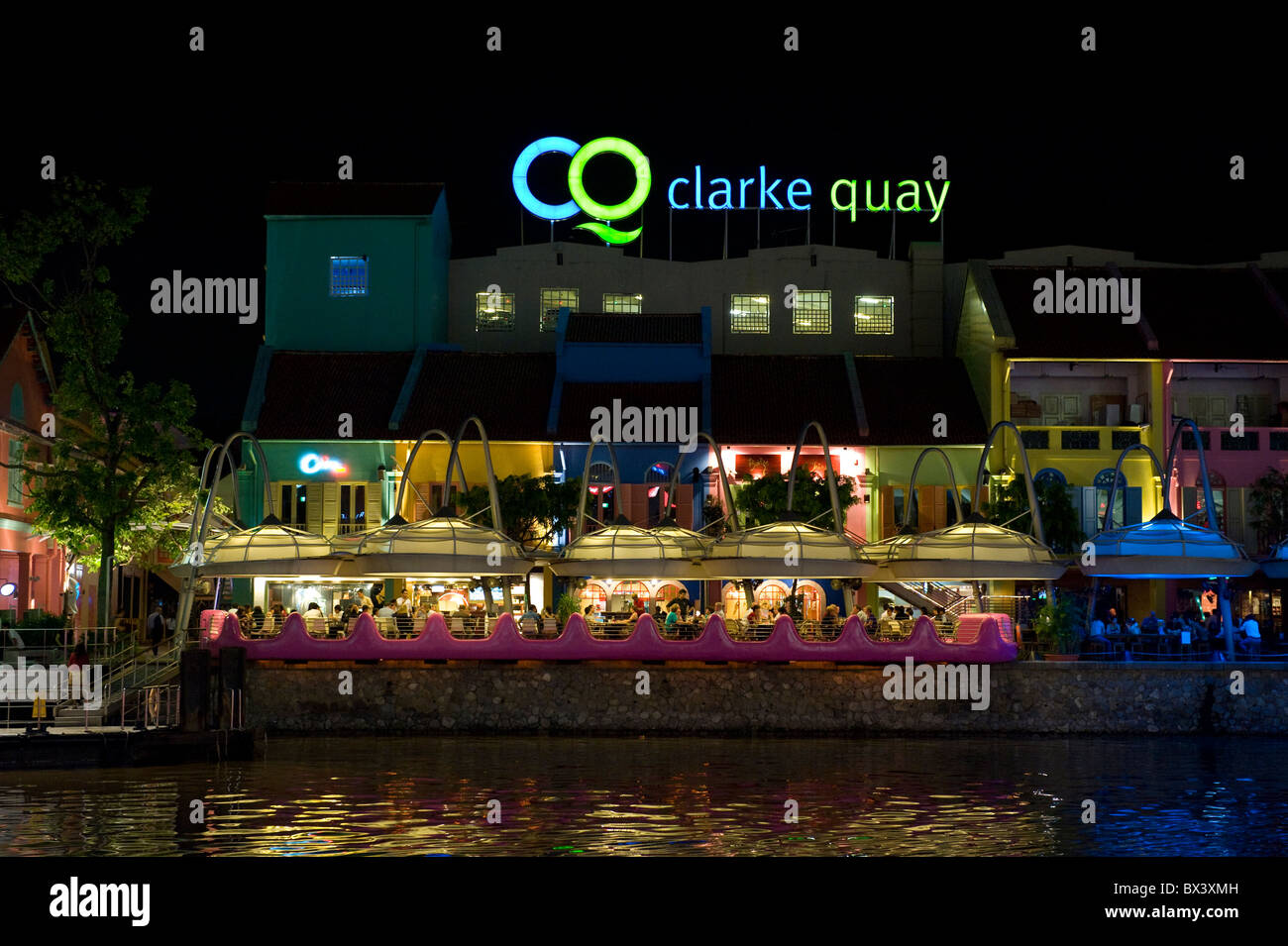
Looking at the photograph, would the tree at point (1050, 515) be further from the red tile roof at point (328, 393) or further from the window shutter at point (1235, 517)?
the red tile roof at point (328, 393)

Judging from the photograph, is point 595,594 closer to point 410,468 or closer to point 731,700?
point 410,468

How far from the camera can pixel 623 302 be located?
62219 millimetres

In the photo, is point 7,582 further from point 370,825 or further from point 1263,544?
point 1263,544

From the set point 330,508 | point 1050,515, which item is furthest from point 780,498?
point 330,508

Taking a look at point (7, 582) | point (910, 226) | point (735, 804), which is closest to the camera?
point (735, 804)

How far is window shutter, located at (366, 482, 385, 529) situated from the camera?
54.1 metres

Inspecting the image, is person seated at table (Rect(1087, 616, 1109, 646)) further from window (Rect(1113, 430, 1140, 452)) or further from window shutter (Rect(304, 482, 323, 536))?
window shutter (Rect(304, 482, 323, 536))

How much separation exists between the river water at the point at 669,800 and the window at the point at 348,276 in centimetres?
2247

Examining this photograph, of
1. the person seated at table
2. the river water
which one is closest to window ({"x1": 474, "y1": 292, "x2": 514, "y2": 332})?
the river water

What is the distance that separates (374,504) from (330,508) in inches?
55.4

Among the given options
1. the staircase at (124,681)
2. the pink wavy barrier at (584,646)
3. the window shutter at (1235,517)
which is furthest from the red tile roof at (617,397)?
the window shutter at (1235,517)

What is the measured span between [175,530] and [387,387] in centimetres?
842
